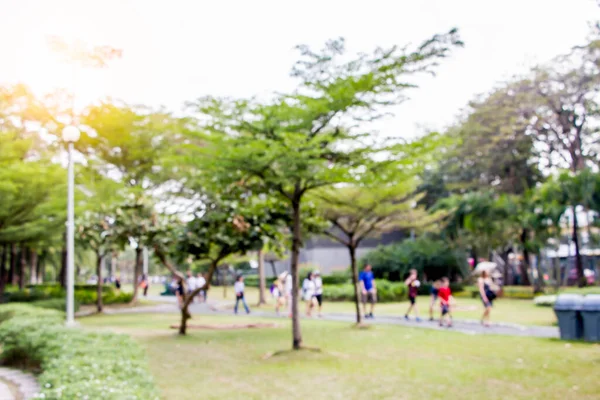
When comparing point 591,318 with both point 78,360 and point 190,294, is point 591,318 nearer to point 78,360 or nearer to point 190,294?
point 190,294

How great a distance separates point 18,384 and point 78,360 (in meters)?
2.06

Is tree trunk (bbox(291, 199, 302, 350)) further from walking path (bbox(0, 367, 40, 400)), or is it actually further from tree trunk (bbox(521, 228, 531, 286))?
tree trunk (bbox(521, 228, 531, 286))

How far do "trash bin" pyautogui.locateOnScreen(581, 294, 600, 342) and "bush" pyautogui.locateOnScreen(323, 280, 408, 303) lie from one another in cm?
1712

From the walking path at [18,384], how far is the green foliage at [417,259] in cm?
2967

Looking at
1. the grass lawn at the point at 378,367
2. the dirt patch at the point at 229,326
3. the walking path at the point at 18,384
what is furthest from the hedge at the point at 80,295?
the walking path at the point at 18,384

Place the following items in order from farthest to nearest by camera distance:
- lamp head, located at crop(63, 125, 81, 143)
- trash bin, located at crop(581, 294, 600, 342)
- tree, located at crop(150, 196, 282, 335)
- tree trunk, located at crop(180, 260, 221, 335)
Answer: tree trunk, located at crop(180, 260, 221, 335) < tree, located at crop(150, 196, 282, 335) < trash bin, located at crop(581, 294, 600, 342) < lamp head, located at crop(63, 125, 81, 143)

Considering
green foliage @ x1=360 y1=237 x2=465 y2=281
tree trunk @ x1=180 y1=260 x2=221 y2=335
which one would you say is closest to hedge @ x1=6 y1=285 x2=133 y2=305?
tree trunk @ x1=180 y1=260 x2=221 y2=335

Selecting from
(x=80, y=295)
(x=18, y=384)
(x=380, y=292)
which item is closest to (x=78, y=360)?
(x=18, y=384)

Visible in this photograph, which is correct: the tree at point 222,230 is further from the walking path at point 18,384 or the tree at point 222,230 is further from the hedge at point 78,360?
the walking path at point 18,384

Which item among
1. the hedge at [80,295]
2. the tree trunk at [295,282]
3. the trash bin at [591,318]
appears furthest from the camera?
the hedge at [80,295]

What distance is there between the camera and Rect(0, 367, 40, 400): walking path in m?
7.10

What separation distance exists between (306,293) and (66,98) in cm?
1309

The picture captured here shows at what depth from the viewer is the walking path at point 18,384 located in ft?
23.3

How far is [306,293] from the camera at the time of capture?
20359 mm
